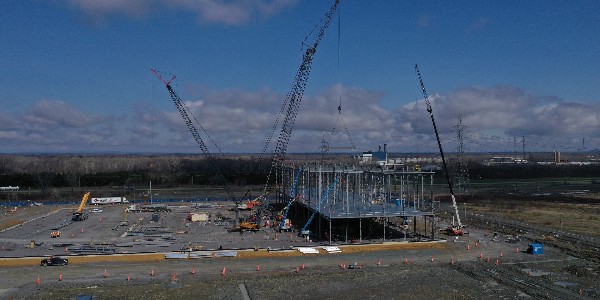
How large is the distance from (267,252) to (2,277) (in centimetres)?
2285

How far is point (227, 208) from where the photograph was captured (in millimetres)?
89938

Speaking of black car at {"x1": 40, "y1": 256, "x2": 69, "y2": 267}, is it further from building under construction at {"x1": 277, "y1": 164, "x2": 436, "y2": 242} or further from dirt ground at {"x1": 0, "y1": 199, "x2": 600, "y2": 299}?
building under construction at {"x1": 277, "y1": 164, "x2": 436, "y2": 242}

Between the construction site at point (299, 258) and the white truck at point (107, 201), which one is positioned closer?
the construction site at point (299, 258)

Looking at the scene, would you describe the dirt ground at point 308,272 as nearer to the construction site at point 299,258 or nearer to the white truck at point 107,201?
the construction site at point 299,258

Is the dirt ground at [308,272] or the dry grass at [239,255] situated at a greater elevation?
the dry grass at [239,255]

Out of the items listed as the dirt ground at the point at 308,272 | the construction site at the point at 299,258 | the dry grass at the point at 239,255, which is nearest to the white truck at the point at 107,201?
the construction site at the point at 299,258

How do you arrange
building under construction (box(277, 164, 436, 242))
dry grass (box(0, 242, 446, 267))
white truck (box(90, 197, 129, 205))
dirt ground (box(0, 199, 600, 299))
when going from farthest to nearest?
white truck (box(90, 197, 129, 205)) < building under construction (box(277, 164, 436, 242)) < dry grass (box(0, 242, 446, 267)) < dirt ground (box(0, 199, 600, 299))

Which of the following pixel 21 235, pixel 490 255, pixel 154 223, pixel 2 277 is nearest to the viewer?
pixel 2 277

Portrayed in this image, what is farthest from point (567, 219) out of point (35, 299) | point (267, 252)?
point (35, 299)

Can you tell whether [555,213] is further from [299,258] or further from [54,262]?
[54,262]

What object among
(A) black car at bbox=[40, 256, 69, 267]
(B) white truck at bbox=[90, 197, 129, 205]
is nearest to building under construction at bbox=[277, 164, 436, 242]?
(A) black car at bbox=[40, 256, 69, 267]

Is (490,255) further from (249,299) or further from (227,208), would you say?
(227,208)

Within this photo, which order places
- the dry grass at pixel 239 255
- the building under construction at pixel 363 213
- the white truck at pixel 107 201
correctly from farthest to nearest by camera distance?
the white truck at pixel 107 201 < the building under construction at pixel 363 213 < the dry grass at pixel 239 255

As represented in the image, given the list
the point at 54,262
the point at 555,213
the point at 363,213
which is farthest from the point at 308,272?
the point at 555,213
